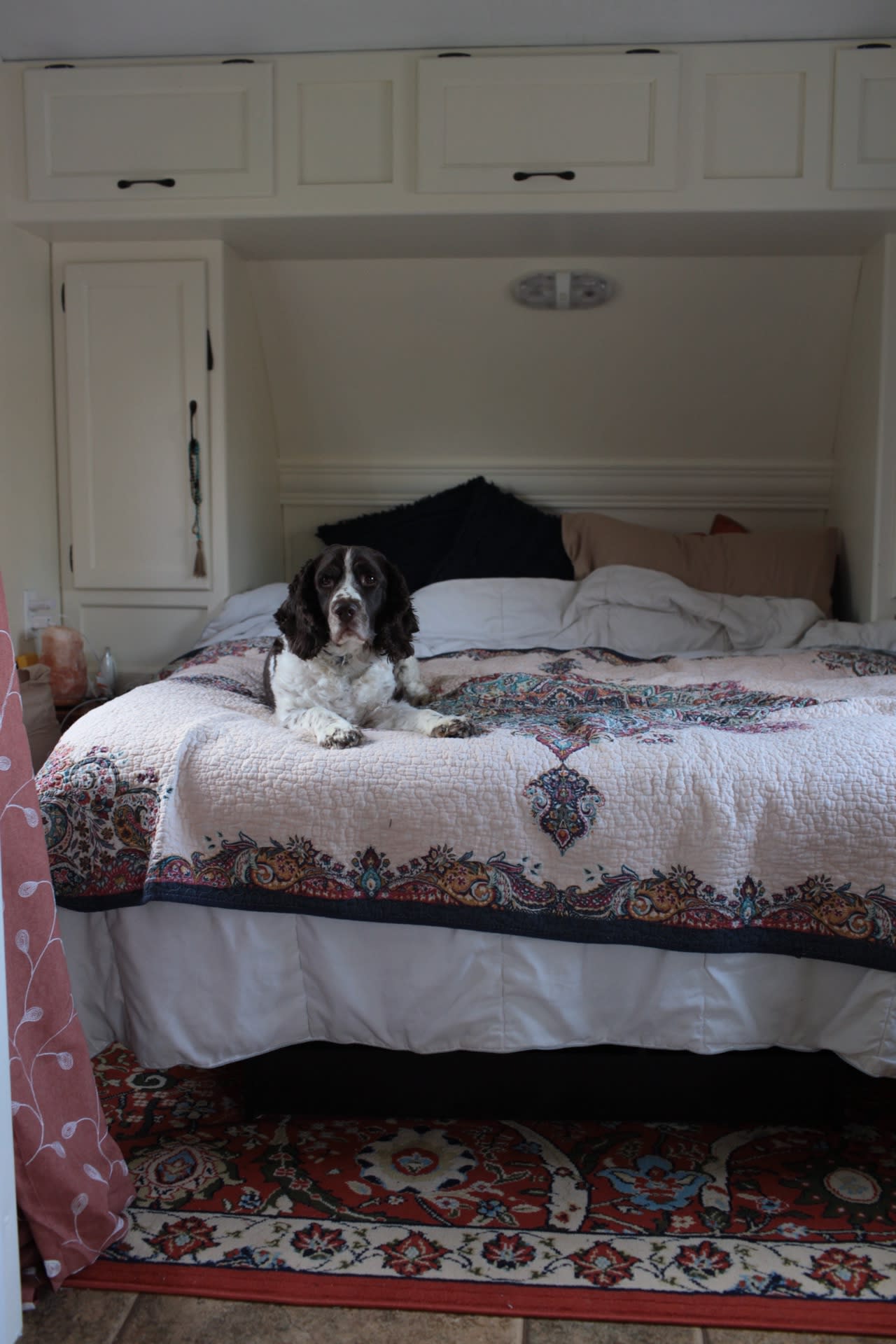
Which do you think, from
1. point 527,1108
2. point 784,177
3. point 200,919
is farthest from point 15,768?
point 784,177

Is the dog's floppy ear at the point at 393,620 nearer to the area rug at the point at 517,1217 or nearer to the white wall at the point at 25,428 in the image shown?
the area rug at the point at 517,1217

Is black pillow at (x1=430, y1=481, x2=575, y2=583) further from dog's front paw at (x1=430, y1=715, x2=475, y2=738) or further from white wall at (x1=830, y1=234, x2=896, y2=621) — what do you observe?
dog's front paw at (x1=430, y1=715, x2=475, y2=738)

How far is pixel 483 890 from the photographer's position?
1.41 meters

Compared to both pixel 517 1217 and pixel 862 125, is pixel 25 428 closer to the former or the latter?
pixel 862 125

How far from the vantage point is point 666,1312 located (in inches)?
46.0

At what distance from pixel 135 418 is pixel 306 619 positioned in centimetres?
167

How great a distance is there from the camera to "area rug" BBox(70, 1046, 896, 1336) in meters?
1.20

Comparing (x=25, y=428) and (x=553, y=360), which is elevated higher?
(x=553, y=360)

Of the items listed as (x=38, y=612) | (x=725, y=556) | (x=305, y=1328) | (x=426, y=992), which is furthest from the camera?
(x=725, y=556)

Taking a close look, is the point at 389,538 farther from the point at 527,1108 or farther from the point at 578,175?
the point at 527,1108

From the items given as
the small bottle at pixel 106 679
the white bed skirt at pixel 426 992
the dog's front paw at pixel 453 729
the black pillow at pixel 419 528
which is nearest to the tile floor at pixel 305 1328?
the white bed skirt at pixel 426 992

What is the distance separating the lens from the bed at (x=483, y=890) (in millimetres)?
1383

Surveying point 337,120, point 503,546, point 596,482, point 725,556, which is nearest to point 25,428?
point 337,120

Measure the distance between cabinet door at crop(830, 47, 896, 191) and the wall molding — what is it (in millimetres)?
1047
